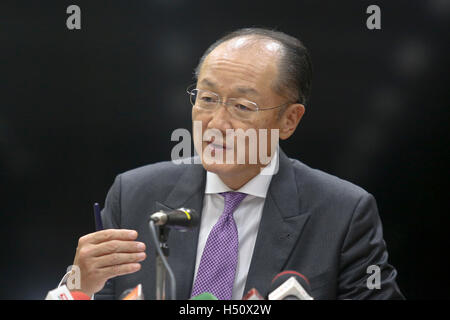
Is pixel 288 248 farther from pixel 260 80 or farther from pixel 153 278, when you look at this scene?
pixel 260 80

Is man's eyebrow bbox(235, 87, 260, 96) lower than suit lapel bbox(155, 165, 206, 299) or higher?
higher

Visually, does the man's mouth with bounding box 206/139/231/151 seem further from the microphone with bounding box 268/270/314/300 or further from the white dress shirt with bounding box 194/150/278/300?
the microphone with bounding box 268/270/314/300

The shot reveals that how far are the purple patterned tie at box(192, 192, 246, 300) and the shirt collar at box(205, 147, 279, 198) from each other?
13 centimetres

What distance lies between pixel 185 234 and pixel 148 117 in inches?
45.4

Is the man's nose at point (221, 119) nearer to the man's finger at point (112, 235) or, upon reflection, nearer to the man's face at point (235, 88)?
the man's face at point (235, 88)

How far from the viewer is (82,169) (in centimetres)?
313

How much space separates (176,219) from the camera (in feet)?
4.90

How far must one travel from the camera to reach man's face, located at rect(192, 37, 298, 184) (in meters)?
2.12

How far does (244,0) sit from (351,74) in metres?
0.73

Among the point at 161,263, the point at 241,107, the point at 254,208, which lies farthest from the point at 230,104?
the point at 161,263

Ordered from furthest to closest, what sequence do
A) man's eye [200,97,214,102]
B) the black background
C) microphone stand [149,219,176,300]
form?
the black background < man's eye [200,97,214,102] < microphone stand [149,219,176,300]

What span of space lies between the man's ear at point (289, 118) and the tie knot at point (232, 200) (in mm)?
344

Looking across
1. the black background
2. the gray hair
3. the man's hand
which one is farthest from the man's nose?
the black background

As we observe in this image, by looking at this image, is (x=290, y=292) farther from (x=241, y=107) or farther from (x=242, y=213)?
(x=241, y=107)
